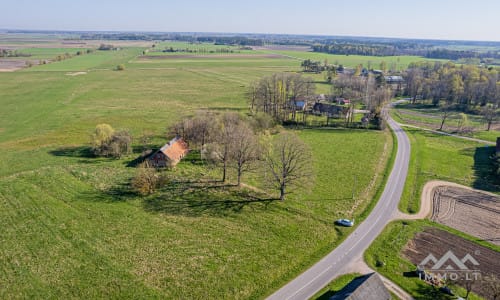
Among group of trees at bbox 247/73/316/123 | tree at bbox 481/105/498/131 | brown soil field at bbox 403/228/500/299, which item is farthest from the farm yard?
tree at bbox 481/105/498/131

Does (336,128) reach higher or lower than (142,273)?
higher

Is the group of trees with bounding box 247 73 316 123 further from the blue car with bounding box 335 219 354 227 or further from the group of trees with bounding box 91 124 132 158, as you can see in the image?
the blue car with bounding box 335 219 354 227

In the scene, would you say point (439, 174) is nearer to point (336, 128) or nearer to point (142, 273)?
point (336, 128)

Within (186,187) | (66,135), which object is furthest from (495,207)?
(66,135)

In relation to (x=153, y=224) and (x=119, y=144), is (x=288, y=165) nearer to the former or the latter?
(x=153, y=224)

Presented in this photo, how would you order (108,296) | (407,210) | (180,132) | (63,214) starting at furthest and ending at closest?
1. (180,132)
2. (407,210)
3. (63,214)
4. (108,296)

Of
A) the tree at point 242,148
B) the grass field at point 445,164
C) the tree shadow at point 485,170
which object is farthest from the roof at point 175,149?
the tree shadow at point 485,170
